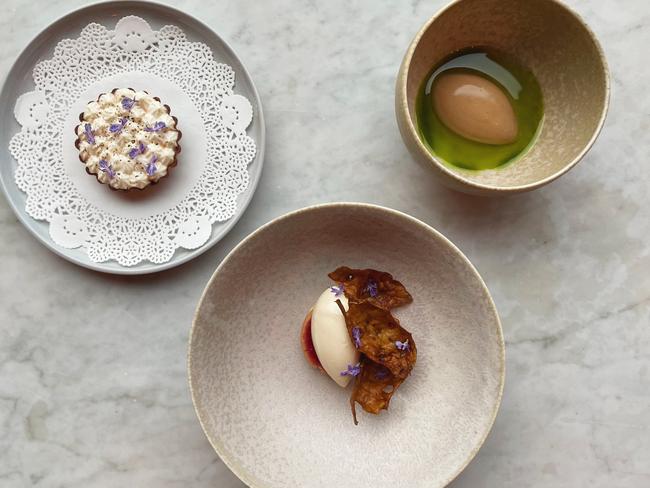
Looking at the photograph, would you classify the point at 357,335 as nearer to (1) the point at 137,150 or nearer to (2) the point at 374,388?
(2) the point at 374,388

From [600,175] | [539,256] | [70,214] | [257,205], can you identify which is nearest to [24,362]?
[70,214]

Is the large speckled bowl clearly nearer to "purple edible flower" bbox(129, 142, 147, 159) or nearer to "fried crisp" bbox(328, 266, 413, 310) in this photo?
"fried crisp" bbox(328, 266, 413, 310)

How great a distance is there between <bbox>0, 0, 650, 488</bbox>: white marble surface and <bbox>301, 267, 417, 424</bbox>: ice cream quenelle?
0.17m

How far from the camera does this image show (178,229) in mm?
1216

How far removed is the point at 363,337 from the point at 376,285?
0.11 metres

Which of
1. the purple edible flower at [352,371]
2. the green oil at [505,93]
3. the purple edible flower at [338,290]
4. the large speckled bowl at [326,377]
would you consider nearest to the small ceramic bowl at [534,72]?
the green oil at [505,93]

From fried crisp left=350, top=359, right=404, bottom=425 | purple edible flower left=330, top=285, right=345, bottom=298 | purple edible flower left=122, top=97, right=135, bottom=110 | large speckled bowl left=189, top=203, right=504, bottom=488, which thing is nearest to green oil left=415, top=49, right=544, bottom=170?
large speckled bowl left=189, top=203, right=504, bottom=488

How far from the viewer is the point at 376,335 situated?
1.17m

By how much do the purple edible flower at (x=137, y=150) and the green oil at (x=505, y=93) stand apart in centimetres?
50

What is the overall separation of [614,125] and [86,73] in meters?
1.02

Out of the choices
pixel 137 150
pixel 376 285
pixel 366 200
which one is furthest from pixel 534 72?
pixel 137 150

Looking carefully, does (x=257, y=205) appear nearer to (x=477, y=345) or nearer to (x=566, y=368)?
(x=477, y=345)

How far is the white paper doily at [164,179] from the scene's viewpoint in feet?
3.98

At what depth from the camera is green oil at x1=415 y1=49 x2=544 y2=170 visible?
123cm
